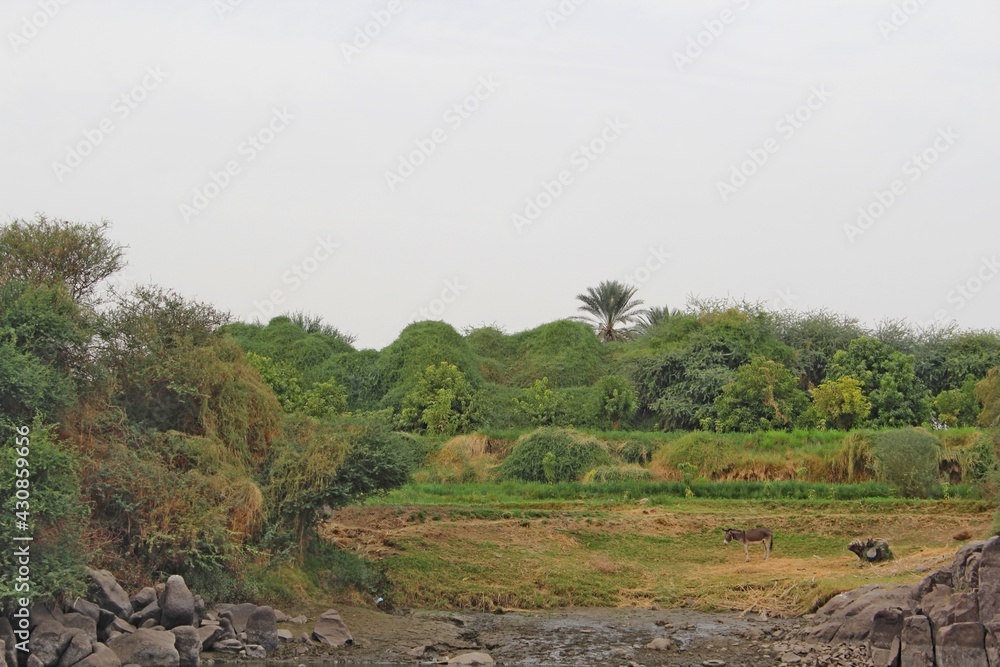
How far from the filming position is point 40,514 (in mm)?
16469

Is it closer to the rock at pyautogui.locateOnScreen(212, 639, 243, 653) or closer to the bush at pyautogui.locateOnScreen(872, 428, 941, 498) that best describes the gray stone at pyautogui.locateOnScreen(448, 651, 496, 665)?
the rock at pyautogui.locateOnScreen(212, 639, 243, 653)

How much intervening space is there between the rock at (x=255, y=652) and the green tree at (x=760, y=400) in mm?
25194

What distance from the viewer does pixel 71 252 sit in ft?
68.4

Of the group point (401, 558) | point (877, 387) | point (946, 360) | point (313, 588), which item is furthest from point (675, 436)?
point (313, 588)

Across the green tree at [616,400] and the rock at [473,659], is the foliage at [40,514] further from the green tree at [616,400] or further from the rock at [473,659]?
the green tree at [616,400]

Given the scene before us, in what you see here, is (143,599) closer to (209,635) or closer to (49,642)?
(209,635)

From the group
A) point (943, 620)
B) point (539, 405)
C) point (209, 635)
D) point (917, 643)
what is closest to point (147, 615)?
point (209, 635)

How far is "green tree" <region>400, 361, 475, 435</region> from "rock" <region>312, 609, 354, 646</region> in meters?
24.0

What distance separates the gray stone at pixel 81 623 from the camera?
16.0 metres

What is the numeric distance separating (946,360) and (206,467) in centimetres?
3433

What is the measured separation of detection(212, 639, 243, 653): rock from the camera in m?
17.3

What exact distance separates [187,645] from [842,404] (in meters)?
30.0

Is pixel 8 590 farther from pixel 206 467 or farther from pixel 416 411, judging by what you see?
pixel 416 411

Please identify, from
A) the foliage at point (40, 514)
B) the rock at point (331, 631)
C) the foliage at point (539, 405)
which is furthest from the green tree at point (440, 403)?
the foliage at point (40, 514)
